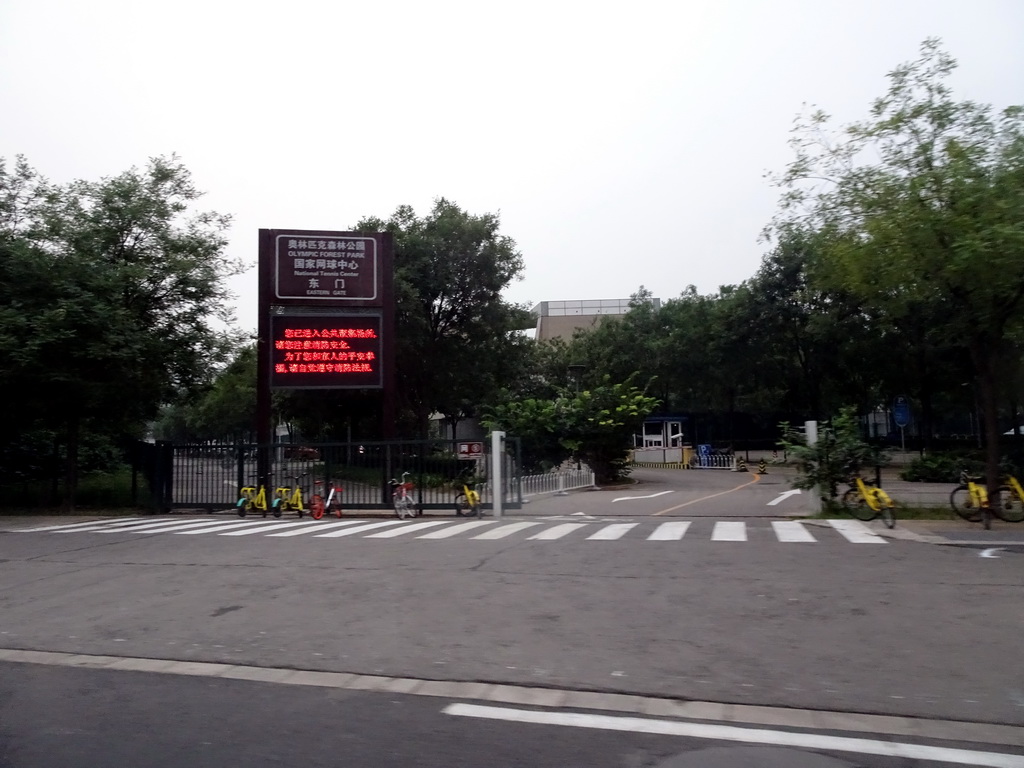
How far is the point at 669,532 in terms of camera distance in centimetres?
1578

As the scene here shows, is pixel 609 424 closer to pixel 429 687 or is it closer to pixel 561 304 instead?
pixel 429 687

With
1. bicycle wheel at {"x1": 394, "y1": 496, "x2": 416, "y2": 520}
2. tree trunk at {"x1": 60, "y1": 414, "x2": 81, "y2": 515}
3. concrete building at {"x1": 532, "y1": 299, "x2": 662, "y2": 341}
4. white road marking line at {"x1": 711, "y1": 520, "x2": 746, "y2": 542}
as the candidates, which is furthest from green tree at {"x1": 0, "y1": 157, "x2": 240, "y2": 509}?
concrete building at {"x1": 532, "y1": 299, "x2": 662, "y2": 341}

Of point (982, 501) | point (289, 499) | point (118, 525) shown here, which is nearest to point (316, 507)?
point (289, 499)

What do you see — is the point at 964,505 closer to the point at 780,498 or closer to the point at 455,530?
the point at 780,498

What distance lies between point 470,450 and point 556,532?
264 inches

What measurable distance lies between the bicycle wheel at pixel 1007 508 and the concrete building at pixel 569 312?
2824 inches

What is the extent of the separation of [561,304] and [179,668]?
92157mm

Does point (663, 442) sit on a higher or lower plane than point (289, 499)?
higher

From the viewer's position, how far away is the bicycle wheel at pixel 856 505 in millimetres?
17828

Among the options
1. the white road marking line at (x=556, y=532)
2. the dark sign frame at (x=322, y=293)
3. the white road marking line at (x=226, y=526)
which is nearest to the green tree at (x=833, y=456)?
the white road marking line at (x=556, y=532)

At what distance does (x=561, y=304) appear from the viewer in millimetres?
98500

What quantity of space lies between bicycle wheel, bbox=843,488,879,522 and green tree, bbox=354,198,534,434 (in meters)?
23.1

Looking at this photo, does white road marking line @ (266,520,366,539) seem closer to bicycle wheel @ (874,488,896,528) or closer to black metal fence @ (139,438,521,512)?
black metal fence @ (139,438,521,512)

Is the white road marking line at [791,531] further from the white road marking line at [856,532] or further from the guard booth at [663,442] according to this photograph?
the guard booth at [663,442]
